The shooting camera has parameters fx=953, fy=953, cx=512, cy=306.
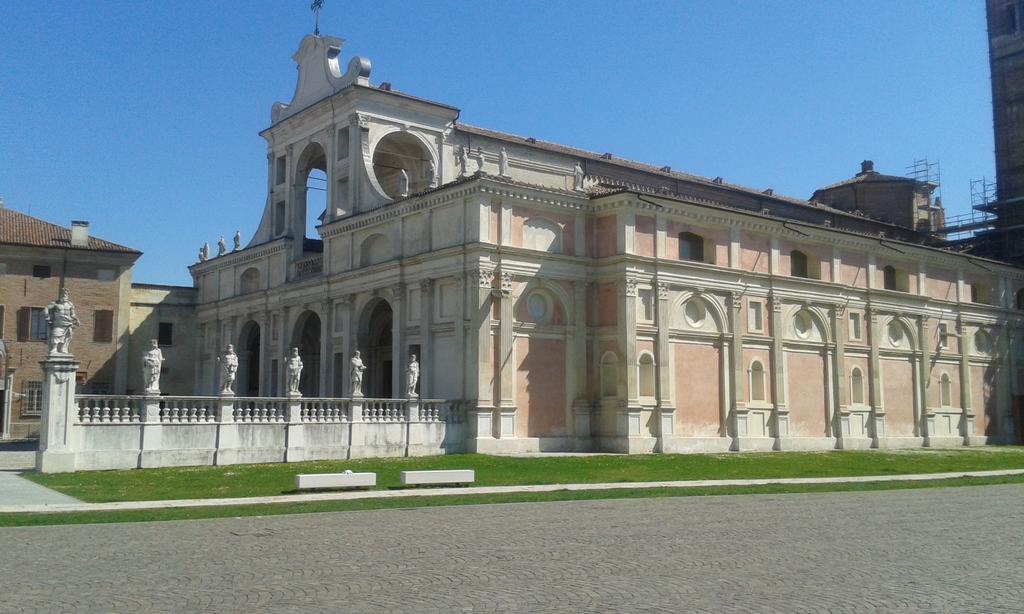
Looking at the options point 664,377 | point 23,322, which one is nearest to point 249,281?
point 23,322

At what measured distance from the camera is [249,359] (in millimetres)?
51469

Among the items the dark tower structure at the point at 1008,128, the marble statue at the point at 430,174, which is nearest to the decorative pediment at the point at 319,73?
the marble statue at the point at 430,174

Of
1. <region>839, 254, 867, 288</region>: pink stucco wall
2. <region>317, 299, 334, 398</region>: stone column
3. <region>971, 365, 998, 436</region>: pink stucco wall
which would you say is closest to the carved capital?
<region>839, 254, 867, 288</region>: pink stucco wall

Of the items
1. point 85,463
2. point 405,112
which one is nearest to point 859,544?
point 85,463

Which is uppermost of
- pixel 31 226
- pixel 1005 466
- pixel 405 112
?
pixel 405 112

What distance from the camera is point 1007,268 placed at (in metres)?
53.3

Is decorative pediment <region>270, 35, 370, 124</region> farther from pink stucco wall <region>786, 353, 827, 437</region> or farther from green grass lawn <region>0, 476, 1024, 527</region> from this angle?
green grass lawn <region>0, 476, 1024, 527</region>

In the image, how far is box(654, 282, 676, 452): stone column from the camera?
36125 millimetres

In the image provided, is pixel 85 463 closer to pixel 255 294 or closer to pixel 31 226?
pixel 255 294

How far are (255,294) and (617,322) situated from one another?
20.7 metres

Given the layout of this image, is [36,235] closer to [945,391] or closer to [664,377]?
[664,377]

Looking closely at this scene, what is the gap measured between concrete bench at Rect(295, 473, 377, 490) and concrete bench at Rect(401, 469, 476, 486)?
965 millimetres

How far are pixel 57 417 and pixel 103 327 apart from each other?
26.5 m

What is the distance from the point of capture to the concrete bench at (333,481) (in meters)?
20.0
